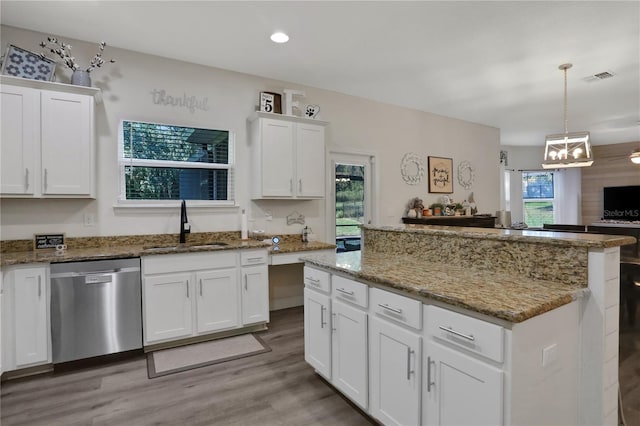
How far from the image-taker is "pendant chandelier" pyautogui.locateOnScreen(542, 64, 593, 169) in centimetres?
395

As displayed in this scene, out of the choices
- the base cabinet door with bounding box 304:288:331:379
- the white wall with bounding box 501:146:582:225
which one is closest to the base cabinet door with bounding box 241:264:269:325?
the base cabinet door with bounding box 304:288:331:379

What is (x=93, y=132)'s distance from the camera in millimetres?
2982

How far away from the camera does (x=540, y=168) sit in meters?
8.50

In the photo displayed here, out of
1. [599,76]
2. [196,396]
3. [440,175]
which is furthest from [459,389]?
[440,175]

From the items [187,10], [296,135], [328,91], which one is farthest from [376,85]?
[187,10]

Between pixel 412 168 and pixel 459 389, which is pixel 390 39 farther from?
pixel 459 389

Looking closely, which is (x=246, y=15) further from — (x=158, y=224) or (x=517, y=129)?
(x=517, y=129)

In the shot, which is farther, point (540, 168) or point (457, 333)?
point (540, 168)

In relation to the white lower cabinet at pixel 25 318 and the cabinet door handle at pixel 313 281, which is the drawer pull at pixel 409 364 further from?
the white lower cabinet at pixel 25 318

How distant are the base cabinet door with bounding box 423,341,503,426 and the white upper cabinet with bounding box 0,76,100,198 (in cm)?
304

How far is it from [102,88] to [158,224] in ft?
4.59

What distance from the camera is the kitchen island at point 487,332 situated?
1291 millimetres

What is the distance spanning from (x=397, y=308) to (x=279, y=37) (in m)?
2.62

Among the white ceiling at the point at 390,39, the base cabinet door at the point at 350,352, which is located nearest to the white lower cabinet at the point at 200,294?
the base cabinet door at the point at 350,352
